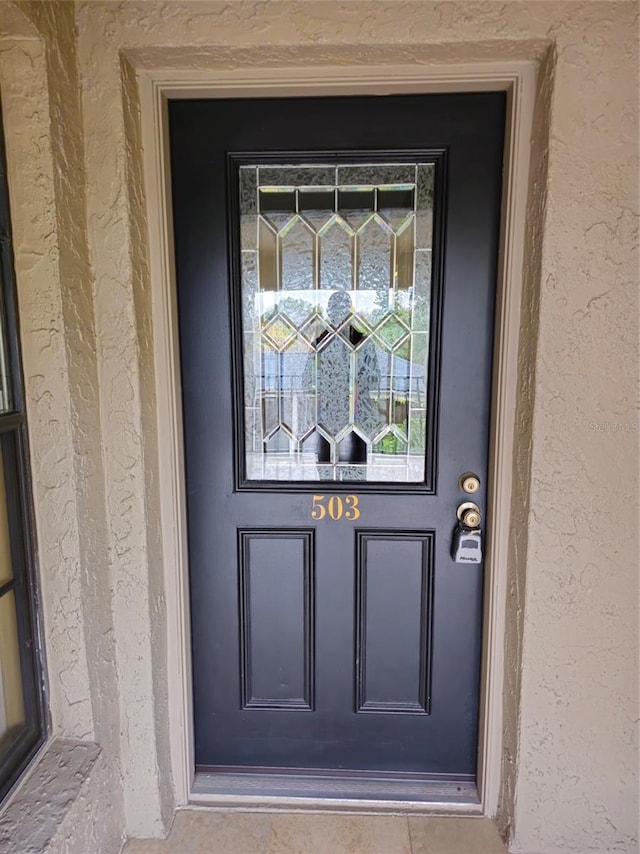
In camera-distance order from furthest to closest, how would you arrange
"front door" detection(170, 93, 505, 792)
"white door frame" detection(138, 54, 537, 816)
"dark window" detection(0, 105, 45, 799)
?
"front door" detection(170, 93, 505, 792)
"white door frame" detection(138, 54, 537, 816)
"dark window" detection(0, 105, 45, 799)

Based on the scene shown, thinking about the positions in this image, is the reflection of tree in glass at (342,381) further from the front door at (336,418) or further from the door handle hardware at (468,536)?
the door handle hardware at (468,536)

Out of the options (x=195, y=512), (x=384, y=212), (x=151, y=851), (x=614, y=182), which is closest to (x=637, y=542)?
(x=614, y=182)

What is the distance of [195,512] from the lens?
152cm

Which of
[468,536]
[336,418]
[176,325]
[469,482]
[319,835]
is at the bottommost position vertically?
[319,835]

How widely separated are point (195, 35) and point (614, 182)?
1074 mm

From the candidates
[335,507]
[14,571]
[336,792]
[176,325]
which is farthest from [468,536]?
[14,571]

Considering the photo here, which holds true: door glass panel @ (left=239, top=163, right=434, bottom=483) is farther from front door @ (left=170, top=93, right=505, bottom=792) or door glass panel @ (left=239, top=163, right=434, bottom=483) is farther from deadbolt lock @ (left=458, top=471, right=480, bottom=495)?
deadbolt lock @ (left=458, top=471, right=480, bottom=495)

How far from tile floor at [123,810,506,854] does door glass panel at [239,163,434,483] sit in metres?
1.03

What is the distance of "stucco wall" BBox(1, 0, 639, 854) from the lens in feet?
3.82

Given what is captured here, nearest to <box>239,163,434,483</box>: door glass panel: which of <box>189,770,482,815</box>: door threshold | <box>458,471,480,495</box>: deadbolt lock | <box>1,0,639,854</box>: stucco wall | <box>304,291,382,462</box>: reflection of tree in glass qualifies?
<box>304,291,382,462</box>: reflection of tree in glass

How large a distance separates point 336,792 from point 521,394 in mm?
1362

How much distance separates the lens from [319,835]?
144 cm

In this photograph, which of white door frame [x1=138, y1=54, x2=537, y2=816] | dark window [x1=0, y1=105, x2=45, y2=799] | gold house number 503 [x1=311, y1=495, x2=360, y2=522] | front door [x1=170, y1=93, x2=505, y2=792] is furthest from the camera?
gold house number 503 [x1=311, y1=495, x2=360, y2=522]

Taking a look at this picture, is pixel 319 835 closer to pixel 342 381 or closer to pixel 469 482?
pixel 469 482
